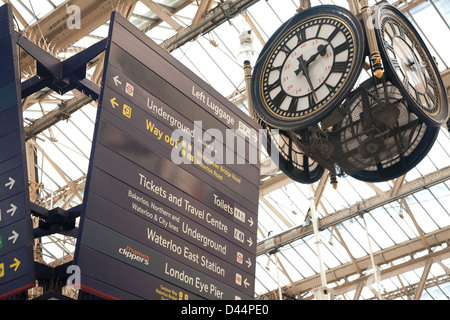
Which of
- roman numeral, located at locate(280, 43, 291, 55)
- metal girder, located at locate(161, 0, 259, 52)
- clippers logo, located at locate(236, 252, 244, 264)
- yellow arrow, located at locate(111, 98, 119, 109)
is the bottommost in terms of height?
clippers logo, located at locate(236, 252, 244, 264)

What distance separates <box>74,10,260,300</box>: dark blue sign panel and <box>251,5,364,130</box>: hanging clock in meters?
0.66

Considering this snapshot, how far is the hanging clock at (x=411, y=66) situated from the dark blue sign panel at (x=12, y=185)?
361 centimetres

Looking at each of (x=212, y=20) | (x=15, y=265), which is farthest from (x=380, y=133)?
(x=212, y=20)

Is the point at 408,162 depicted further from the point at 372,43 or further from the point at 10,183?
the point at 10,183

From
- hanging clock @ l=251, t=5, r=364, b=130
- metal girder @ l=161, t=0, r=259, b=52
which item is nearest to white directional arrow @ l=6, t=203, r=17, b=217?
hanging clock @ l=251, t=5, r=364, b=130

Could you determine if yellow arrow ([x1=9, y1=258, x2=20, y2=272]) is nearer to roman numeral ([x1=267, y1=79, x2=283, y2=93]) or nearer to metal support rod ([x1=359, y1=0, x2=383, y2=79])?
roman numeral ([x1=267, y1=79, x2=283, y2=93])

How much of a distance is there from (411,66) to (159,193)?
3148 mm

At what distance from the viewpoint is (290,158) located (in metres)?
8.20

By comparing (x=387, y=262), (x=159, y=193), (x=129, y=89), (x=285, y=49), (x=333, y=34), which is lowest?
(x=159, y=193)

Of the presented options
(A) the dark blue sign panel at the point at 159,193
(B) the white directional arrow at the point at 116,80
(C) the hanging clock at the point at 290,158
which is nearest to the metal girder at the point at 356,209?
(C) the hanging clock at the point at 290,158

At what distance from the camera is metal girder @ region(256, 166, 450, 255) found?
821 inches

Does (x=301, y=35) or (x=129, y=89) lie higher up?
(x=301, y=35)

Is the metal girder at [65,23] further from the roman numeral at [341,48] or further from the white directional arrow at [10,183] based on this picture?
the white directional arrow at [10,183]

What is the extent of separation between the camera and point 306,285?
85.6ft
